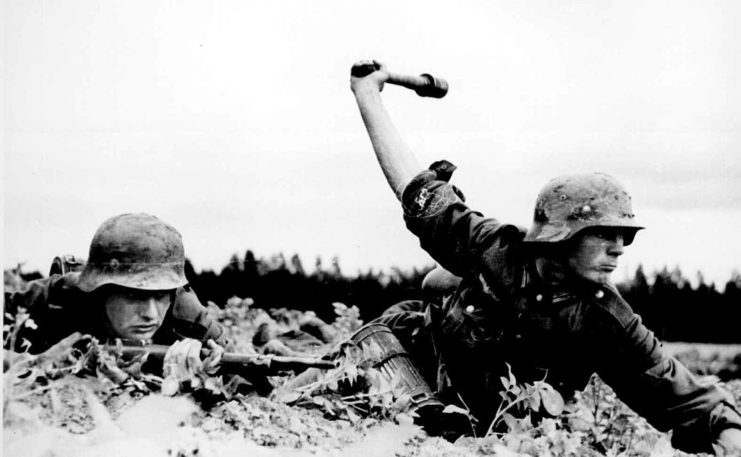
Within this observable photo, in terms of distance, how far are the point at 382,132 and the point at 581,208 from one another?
0.91 m

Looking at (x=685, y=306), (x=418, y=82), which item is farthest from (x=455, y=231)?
(x=685, y=306)

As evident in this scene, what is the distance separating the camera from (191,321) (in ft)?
13.2

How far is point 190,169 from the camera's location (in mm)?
4059

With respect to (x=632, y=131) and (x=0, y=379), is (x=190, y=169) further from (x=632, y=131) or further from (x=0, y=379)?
(x=632, y=131)

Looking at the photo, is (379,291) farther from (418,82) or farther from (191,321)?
(418,82)

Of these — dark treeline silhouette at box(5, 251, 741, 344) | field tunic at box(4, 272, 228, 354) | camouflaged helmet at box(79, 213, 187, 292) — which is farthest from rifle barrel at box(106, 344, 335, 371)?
dark treeline silhouette at box(5, 251, 741, 344)

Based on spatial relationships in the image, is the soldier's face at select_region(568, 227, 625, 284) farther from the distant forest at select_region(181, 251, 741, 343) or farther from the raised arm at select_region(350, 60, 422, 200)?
the raised arm at select_region(350, 60, 422, 200)

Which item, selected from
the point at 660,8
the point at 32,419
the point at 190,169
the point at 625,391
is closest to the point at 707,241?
the point at 625,391

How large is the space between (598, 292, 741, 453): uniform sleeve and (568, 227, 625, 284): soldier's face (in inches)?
7.1

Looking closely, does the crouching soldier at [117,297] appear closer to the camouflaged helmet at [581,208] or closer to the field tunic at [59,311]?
the field tunic at [59,311]

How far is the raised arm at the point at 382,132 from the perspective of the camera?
3744mm

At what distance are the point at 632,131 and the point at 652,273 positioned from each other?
650 mm

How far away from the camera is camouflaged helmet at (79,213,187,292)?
3871mm

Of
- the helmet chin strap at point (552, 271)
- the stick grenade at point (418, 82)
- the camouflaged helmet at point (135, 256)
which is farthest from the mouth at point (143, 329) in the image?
the helmet chin strap at point (552, 271)
